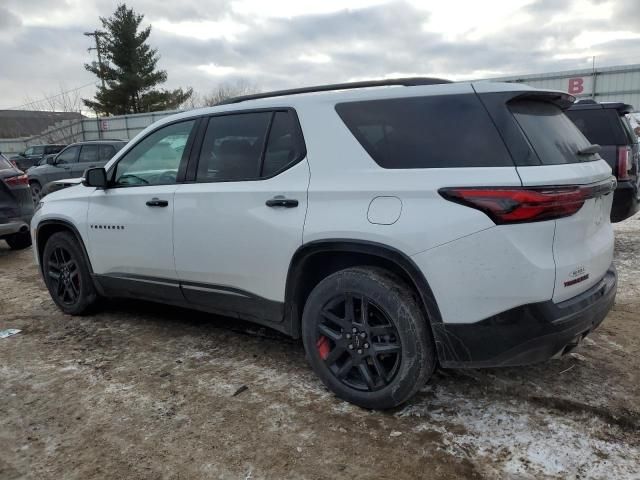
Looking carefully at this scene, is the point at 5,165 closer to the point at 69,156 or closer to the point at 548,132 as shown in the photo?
the point at 69,156

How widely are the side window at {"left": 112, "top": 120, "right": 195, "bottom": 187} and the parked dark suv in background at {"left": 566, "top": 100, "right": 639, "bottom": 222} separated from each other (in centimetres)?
460

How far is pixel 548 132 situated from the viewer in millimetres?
2590

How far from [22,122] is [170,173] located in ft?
183

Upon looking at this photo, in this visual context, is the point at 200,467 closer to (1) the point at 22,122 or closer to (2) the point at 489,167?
(2) the point at 489,167

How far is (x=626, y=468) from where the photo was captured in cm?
229

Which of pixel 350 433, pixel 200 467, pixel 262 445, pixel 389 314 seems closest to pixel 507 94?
pixel 389 314

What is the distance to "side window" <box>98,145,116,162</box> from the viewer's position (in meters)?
12.5

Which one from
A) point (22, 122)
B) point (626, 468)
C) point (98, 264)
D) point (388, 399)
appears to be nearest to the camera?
point (626, 468)

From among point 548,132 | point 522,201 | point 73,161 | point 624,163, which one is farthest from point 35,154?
point 522,201

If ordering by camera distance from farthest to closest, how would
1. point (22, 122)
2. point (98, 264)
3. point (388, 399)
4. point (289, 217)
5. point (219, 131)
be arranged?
point (22, 122)
point (98, 264)
point (219, 131)
point (289, 217)
point (388, 399)

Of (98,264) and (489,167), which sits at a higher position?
(489,167)

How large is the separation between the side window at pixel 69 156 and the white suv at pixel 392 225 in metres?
10.6

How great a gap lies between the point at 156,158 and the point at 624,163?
5.12 meters

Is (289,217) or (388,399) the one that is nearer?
(388,399)
